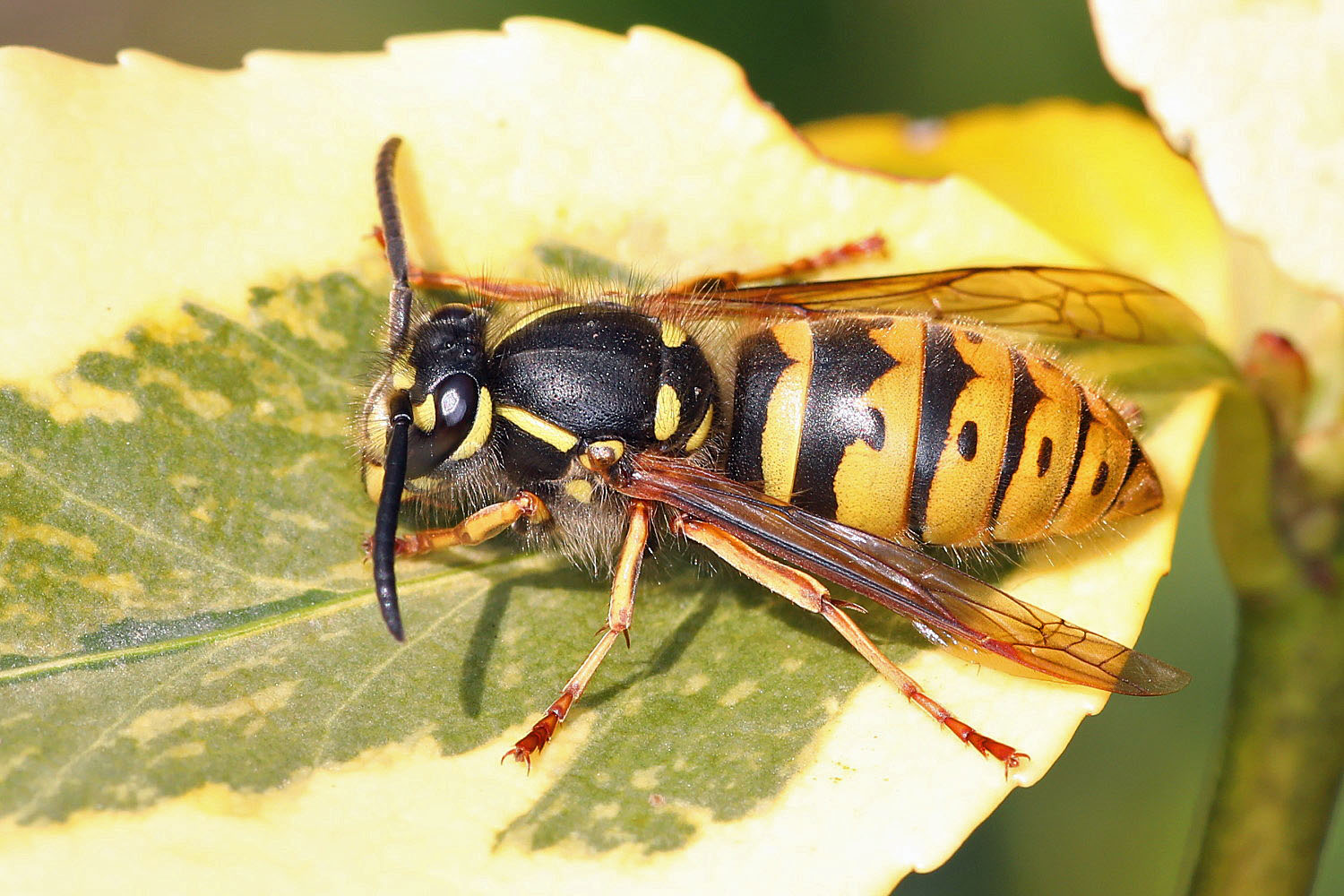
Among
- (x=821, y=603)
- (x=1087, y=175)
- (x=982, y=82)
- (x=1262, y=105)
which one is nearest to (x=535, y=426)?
(x=821, y=603)

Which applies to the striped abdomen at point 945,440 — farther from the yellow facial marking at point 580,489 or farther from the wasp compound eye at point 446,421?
the wasp compound eye at point 446,421

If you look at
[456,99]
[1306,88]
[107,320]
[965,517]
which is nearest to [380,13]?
[456,99]

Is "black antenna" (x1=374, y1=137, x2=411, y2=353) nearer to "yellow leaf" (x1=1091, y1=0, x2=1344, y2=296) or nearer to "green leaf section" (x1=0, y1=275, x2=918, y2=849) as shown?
"green leaf section" (x1=0, y1=275, x2=918, y2=849)

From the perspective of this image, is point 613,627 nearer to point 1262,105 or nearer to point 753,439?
point 753,439

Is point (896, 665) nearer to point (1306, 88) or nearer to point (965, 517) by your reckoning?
point (965, 517)

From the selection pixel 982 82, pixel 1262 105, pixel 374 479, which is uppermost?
pixel 1262 105

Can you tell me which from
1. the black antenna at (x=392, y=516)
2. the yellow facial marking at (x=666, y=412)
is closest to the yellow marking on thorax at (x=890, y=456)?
the yellow facial marking at (x=666, y=412)
